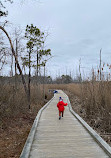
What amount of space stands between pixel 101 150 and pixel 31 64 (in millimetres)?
8187

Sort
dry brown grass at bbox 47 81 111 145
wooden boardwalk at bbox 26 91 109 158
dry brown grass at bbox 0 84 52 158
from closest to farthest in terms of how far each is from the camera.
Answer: wooden boardwalk at bbox 26 91 109 158 → dry brown grass at bbox 0 84 52 158 → dry brown grass at bbox 47 81 111 145

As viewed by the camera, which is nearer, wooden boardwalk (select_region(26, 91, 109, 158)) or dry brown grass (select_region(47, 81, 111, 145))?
wooden boardwalk (select_region(26, 91, 109, 158))

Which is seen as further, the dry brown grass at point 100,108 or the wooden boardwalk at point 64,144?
the dry brown grass at point 100,108

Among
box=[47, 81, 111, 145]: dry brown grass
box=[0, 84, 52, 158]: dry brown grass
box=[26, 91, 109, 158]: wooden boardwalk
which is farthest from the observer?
box=[47, 81, 111, 145]: dry brown grass

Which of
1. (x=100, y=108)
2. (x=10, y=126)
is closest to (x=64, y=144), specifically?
(x=10, y=126)

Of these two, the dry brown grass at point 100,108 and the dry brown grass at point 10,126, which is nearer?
the dry brown grass at point 10,126

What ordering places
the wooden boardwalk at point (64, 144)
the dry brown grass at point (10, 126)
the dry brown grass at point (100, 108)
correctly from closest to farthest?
1. the wooden boardwalk at point (64, 144)
2. the dry brown grass at point (10, 126)
3. the dry brown grass at point (100, 108)

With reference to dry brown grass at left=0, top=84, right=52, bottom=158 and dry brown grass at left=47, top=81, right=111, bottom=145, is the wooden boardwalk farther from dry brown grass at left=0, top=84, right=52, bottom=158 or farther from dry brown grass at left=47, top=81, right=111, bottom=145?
dry brown grass at left=47, top=81, right=111, bottom=145

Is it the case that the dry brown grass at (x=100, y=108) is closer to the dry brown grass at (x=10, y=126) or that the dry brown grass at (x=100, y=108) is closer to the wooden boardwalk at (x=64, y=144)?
the wooden boardwalk at (x=64, y=144)

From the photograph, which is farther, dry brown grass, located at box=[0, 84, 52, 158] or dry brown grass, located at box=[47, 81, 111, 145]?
dry brown grass, located at box=[47, 81, 111, 145]

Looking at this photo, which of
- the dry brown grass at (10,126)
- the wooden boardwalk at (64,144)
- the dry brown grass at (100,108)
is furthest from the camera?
the dry brown grass at (100,108)

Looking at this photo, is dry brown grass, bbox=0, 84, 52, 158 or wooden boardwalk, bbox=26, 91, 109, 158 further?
dry brown grass, bbox=0, 84, 52, 158

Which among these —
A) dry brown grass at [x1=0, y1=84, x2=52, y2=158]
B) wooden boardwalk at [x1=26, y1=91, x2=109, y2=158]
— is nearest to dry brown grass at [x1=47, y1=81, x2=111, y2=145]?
wooden boardwalk at [x1=26, y1=91, x2=109, y2=158]

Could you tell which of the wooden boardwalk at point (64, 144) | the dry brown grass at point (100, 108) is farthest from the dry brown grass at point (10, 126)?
the dry brown grass at point (100, 108)
